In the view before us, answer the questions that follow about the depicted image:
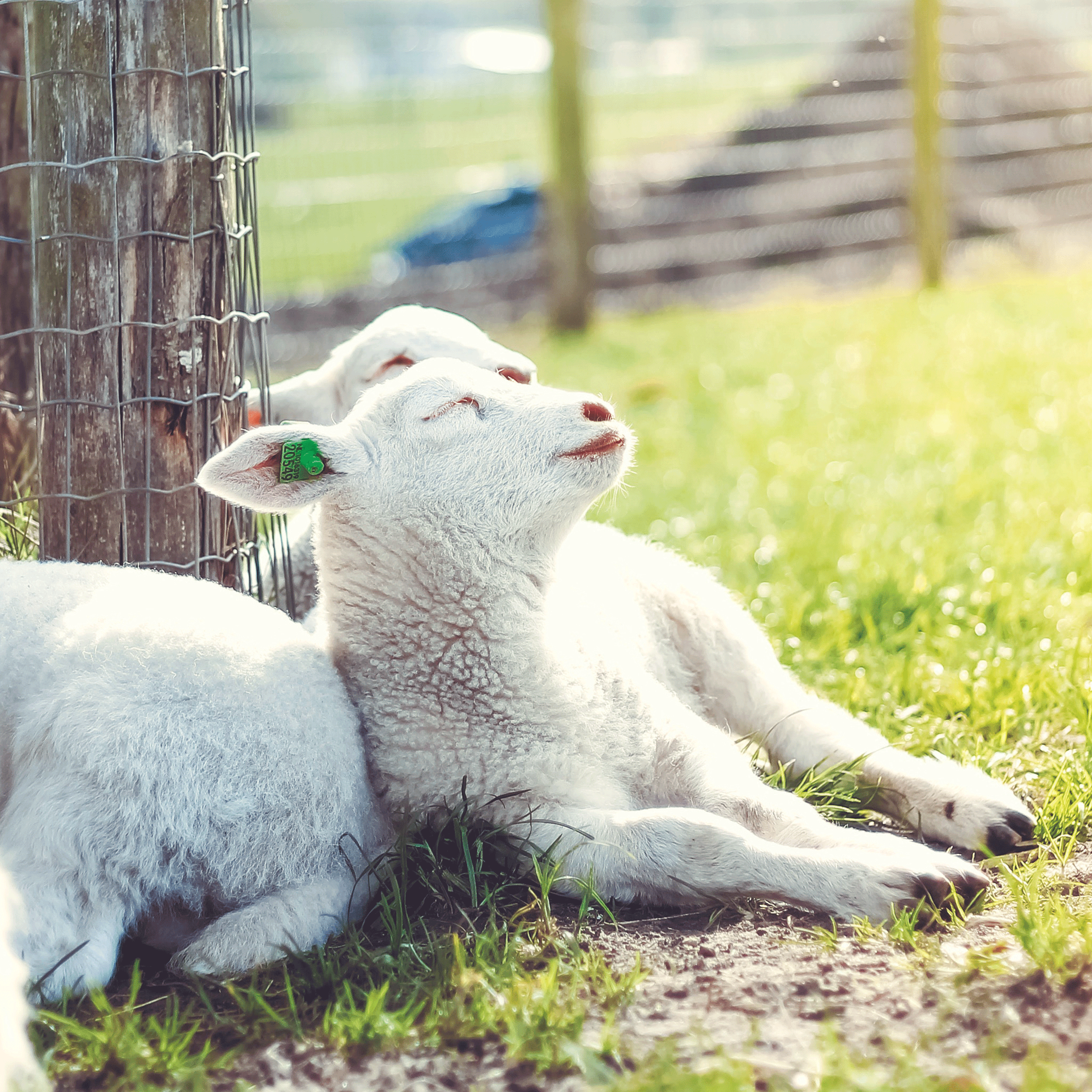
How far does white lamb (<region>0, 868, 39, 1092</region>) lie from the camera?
1788 millimetres

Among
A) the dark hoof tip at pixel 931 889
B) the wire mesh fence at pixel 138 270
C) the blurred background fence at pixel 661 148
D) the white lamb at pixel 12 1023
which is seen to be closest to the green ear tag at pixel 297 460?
the wire mesh fence at pixel 138 270

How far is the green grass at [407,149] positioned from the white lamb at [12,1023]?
9.56 metres

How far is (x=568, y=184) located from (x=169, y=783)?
348 inches

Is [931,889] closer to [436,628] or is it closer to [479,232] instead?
[436,628]

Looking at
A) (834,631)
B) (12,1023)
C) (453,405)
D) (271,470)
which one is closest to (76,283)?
(271,470)

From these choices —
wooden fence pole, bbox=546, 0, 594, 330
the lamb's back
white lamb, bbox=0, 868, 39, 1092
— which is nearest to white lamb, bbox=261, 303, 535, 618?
the lamb's back

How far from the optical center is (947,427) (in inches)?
260

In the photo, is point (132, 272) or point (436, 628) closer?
point (436, 628)

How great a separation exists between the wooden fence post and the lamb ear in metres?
0.62

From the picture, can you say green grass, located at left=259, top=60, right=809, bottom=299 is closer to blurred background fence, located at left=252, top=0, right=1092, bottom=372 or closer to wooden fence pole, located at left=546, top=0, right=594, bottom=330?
blurred background fence, located at left=252, top=0, right=1092, bottom=372

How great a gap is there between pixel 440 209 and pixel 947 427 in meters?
Result: 8.48

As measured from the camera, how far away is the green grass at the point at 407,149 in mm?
12180

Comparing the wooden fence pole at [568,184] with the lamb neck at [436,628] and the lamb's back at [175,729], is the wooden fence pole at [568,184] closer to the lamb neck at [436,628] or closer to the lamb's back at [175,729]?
the lamb neck at [436,628]

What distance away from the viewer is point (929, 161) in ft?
37.5
